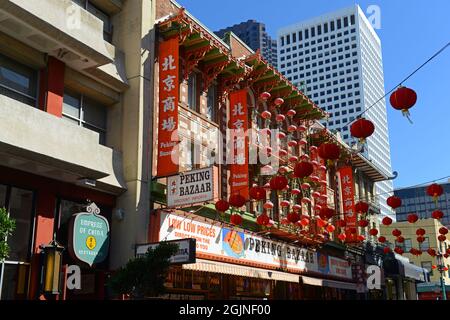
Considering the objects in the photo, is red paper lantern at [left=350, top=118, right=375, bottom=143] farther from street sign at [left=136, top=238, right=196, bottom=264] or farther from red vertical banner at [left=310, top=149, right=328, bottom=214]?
red vertical banner at [left=310, top=149, right=328, bottom=214]

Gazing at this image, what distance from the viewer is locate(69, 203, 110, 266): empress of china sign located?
1466cm

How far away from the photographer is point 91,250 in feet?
50.0

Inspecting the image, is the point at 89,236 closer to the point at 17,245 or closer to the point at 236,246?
the point at 17,245

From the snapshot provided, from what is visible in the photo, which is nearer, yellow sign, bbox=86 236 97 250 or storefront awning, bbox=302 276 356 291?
yellow sign, bbox=86 236 97 250

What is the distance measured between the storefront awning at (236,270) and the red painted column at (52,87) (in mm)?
6371

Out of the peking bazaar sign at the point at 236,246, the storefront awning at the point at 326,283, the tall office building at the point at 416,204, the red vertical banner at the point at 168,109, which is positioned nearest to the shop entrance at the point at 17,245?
the peking bazaar sign at the point at 236,246

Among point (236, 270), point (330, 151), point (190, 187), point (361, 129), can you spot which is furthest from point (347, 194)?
point (361, 129)

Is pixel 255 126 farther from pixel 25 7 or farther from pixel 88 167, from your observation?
pixel 25 7

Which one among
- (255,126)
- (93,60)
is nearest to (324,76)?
(255,126)

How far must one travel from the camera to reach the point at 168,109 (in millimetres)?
18062

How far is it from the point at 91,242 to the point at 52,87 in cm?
473

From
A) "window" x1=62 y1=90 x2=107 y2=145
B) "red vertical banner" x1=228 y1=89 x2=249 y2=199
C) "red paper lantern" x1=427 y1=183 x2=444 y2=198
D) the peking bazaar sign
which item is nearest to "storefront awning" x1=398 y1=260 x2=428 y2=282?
the peking bazaar sign

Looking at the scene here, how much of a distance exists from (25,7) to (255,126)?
1413 cm

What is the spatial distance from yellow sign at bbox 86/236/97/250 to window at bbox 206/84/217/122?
879cm
